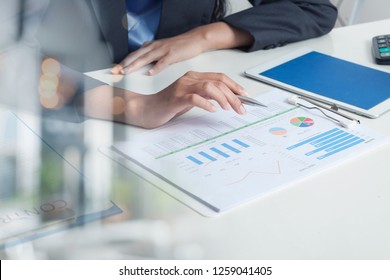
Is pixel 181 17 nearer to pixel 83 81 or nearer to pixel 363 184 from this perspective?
pixel 83 81

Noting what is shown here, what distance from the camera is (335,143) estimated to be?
3.19 ft

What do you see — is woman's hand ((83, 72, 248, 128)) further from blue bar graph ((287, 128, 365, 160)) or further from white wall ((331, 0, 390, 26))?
white wall ((331, 0, 390, 26))

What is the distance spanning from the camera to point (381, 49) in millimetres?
1317

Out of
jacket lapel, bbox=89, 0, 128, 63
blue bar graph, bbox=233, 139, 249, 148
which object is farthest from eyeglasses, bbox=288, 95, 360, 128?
jacket lapel, bbox=89, 0, 128, 63

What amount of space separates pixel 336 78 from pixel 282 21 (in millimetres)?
263

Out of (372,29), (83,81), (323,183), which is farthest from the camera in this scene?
(372,29)

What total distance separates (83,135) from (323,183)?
37 cm

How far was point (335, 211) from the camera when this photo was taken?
0.82 metres

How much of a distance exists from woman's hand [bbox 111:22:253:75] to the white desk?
0.36 meters

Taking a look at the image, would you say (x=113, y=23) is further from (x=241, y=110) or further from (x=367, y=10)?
(x=367, y=10)

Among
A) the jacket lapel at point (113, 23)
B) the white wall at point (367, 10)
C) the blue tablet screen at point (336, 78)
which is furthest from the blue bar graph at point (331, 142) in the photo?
the white wall at point (367, 10)

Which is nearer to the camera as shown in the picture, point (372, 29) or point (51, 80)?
point (51, 80)

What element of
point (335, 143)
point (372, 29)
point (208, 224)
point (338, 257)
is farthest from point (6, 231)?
point (372, 29)
